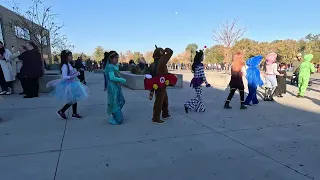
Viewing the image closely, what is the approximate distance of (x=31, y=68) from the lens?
880cm

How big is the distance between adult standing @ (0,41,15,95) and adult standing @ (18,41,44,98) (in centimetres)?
64

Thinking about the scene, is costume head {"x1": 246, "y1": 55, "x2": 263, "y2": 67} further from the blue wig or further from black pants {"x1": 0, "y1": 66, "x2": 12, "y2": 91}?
black pants {"x1": 0, "y1": 66, "x2": 12, "y2": 91}

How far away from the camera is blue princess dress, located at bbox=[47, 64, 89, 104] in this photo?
5.77 metres

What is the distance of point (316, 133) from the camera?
A: 16.4 ft

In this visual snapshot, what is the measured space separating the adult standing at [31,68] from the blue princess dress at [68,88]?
347 centimetres

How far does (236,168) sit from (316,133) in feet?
8.71

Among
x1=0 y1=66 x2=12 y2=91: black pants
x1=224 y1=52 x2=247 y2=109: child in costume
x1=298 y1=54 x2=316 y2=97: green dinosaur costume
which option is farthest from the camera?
x1=298 y1=54 x2=316 y2=97: green dinosaur costume

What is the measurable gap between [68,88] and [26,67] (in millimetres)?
4005

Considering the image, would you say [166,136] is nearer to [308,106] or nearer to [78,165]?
[78,165]

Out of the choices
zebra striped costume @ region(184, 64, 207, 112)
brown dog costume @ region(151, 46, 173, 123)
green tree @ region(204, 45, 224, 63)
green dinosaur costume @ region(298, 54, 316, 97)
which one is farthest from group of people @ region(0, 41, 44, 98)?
green tree @ region(204, 45, 224, 63)

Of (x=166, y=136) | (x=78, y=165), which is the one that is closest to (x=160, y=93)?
(x=166, y=136)

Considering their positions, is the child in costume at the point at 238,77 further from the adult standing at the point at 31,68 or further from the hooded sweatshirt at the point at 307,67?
the adult standing at the point at 31,68

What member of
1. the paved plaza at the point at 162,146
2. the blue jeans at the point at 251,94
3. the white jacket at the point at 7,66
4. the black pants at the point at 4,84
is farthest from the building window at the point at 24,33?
the blue jeans at the point at 251,94

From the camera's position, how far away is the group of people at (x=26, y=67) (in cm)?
875
